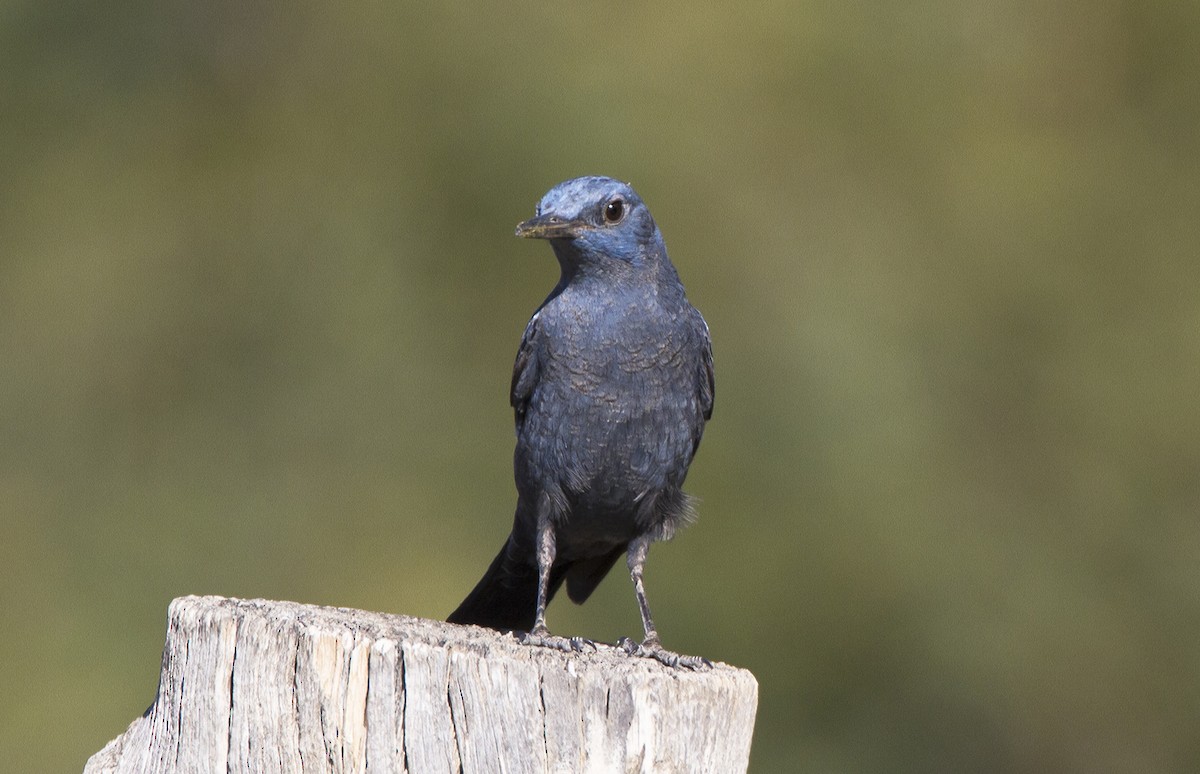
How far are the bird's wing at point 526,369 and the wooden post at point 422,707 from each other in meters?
1.90

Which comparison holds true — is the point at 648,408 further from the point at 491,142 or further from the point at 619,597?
the point at 491,142

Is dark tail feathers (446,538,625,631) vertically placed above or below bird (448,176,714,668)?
below

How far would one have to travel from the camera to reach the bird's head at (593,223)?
528 cm

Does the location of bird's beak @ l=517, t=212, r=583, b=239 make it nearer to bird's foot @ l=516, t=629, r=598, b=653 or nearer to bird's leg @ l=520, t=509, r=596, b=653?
bird's leg @ l=520, t=509, r=596, b=653

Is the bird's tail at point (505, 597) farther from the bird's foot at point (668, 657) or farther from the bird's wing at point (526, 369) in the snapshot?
the bird's foot at point (668, 657)

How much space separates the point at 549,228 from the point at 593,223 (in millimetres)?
207

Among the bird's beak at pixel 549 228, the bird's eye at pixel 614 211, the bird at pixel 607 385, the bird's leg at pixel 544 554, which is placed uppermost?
the bird's eye at pixel 614 211

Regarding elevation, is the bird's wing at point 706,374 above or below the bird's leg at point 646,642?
above

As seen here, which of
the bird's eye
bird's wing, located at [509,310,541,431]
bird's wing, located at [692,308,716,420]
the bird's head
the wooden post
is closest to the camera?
the wooden post

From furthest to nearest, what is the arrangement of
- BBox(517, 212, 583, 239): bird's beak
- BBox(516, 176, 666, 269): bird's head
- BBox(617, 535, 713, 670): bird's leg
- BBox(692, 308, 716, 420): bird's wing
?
BBox(692, 308, 716, 420): bird's wing → BBox(516, 176, 666, 269): bird's head → BBox(517, 212, 583, 239): bird's beak → BBox(617, 535, 713, 670): bird's leg

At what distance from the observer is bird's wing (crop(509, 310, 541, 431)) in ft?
18.2

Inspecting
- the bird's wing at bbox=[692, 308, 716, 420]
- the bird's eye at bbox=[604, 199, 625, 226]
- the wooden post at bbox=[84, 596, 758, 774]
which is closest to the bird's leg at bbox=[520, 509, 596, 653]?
the bird's wing at bbox=[692, 308, 716, 420]

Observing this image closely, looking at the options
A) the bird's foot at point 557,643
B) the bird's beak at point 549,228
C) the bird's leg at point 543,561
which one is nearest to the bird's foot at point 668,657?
the bird's foot at point 557,643

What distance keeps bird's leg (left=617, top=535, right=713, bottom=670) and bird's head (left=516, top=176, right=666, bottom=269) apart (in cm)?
106
